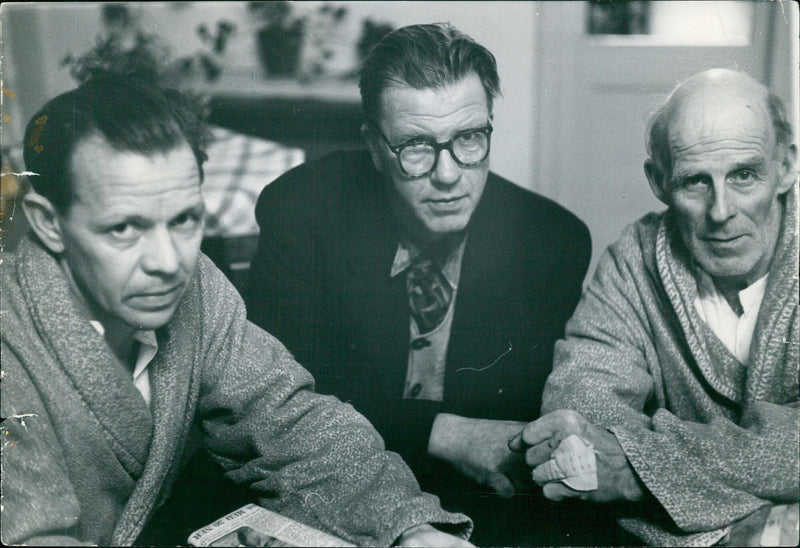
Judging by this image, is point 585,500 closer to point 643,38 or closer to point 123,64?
point 643,38

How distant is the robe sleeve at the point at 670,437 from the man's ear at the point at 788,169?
28cm

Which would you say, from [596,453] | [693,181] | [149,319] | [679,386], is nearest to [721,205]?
[693,181]

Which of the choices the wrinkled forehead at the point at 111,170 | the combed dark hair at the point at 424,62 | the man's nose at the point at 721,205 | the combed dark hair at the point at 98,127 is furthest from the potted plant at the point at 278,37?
the man's nose at the point at 721,205

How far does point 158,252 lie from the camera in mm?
1057

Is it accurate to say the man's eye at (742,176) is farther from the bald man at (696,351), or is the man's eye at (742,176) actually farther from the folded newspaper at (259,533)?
the folded newspaper at (259,533)

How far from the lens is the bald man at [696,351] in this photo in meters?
1.09

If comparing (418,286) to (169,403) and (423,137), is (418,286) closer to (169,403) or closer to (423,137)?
(423,137)

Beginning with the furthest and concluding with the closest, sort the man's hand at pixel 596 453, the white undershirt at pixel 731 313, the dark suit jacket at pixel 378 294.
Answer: the dark suit jacket at pixel 378 294, the white undershirt at pixel 731 313, the man's hand at pixel 596 453

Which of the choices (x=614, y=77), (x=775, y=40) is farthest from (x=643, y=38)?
(x=775, y=40)

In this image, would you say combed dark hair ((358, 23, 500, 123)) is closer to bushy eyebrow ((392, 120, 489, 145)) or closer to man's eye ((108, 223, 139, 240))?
bushy eyebrow ((392, 120, 489, 145))

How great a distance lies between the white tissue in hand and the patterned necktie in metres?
0.36

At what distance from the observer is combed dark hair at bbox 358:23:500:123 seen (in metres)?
1.24

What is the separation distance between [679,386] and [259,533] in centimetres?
75

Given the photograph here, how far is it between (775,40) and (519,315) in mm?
650
